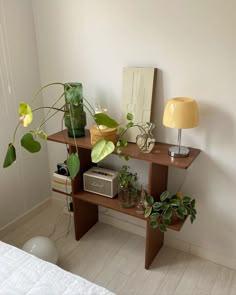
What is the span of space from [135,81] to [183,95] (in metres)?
0.31

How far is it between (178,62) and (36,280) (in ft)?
4.38

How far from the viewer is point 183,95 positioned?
1.65 meters

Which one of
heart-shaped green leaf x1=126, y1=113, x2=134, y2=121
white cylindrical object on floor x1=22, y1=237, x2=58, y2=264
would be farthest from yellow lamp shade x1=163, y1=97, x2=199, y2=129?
white cylindrical object on floor x1=22, y1=237, x2=58, y2=264

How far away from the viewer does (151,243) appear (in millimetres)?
1833

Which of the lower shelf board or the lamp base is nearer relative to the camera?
the lamp base

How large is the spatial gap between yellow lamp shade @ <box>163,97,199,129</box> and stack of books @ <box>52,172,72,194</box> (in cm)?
95

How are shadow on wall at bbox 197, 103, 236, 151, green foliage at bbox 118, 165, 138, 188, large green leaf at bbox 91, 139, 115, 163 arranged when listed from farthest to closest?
1. green foliage at bbox 118, 165, 138, 188
2. shadow on wall at bbox 197, 103, 236, 151
3. large green leaf at bbox 91, 139, 115, 163

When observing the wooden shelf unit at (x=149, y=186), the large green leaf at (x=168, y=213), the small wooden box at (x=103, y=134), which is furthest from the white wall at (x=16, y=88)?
the large green leaf at (x=168, y=213)

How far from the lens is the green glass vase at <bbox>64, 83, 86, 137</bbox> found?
5.62 feet

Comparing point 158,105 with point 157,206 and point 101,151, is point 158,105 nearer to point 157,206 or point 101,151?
point 101,151

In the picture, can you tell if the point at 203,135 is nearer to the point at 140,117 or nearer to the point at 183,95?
the point at 183,95

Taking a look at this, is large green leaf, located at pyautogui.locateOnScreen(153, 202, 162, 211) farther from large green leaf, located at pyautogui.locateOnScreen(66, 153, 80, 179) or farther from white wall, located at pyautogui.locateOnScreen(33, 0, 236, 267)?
large green leaf, located at pyautogui.locateOnScreen(66, 153, 80, 179)

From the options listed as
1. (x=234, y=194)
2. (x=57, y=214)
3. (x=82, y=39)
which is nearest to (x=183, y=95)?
(x=234, y=194)

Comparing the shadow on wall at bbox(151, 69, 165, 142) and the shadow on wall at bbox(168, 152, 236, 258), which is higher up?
the shadow on wall at bbox(151, 69, 165, 142)
